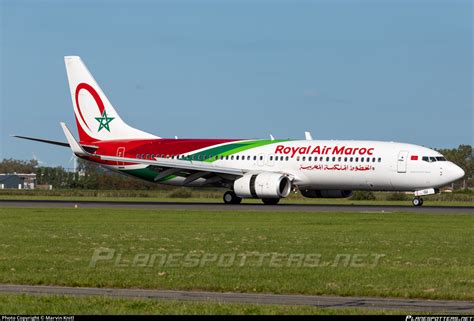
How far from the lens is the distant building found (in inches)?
5295

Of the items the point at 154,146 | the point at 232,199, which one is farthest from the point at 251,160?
the point at 154,146

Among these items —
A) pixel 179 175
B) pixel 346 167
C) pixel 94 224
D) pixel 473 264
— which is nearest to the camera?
pixel 473 264

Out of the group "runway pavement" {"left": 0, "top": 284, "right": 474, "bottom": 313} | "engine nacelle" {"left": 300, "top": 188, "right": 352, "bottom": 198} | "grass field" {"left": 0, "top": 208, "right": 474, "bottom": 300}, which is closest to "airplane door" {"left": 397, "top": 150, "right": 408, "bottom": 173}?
"engine nacelle" {"left": 300, "top": 188, "right": 352, "bottom": 198}

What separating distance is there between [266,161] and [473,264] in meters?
37.7

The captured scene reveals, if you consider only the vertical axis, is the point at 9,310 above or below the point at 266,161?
above

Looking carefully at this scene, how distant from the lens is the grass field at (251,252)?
848 inches

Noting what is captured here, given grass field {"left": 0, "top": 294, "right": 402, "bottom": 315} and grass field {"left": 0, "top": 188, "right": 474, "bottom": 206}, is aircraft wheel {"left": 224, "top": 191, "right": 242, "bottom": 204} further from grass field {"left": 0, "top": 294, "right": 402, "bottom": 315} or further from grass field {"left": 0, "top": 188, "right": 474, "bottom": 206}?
grass field {"left": 0, "top": 294, "right": 402, "bottom": 315}

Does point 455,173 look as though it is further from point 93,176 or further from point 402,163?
point 93,176

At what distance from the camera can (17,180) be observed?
13700 centimetres

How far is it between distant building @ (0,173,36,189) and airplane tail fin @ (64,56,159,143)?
62.7m

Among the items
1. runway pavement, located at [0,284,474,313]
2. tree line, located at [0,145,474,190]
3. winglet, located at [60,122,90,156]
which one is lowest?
tree line, located at [0,145,474,190]

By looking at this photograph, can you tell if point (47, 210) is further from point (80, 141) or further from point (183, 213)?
point (80, 141)

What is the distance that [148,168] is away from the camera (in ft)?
218

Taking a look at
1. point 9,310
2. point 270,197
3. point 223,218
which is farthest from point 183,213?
point 9,310
